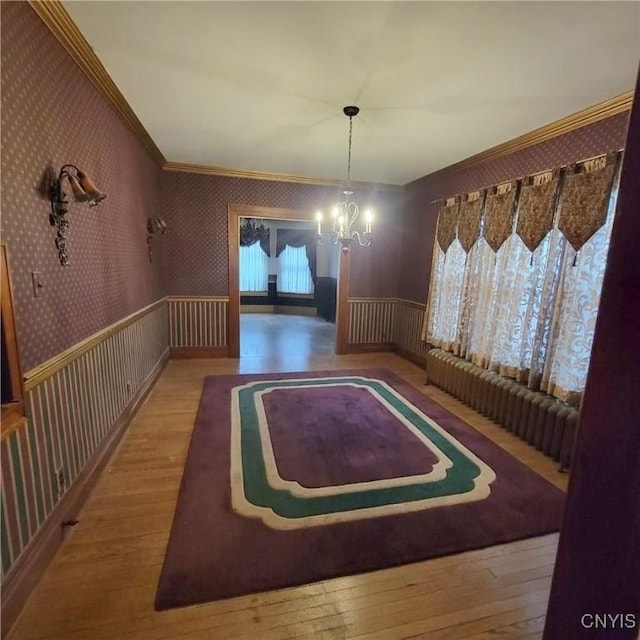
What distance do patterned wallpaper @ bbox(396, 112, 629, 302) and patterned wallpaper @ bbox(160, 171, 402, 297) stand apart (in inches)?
22.0

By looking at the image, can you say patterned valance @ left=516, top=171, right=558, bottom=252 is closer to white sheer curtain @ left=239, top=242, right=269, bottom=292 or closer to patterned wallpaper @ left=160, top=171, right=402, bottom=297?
patterned wallpaper @ left=160, top=171, right=402, bottom=297

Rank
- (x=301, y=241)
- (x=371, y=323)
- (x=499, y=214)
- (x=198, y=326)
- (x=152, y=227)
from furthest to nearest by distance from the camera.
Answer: (x=301, y=241) → (x=371, y=323) → (x=198, y=326) → (x=152, y=227) → (x=499, y=214)

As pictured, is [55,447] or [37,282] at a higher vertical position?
[37,282]

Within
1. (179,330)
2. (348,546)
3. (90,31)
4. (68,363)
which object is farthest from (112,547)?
(179,330)

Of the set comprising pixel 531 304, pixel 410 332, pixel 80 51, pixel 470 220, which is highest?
pixel 80 51

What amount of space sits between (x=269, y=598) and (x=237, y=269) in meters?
4.35

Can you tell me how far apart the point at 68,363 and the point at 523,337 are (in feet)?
11.4

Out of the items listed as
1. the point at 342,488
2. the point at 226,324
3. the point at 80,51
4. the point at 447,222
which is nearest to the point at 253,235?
the point at 226,324

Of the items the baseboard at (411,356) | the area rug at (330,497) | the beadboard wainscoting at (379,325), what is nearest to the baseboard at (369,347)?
the beadboard wainscoting at (379,325)

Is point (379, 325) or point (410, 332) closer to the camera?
point (410, 332)

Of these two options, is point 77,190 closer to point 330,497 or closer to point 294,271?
point 330,497

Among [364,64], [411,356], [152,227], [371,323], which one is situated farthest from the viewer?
[371,323]

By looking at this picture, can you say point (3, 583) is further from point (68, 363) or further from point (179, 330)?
point (179, 330)

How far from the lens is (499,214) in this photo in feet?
11.4
